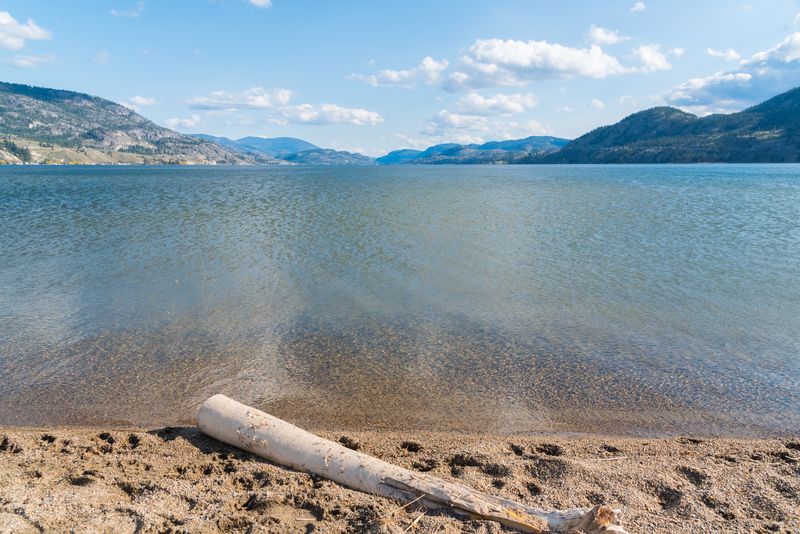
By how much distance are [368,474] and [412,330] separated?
785cm

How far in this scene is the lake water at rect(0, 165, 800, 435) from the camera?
32.1 ft

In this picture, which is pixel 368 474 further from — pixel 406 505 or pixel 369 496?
pixel 406 505

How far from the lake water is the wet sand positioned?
39.5 inches

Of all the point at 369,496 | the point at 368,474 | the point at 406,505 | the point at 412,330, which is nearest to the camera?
the point at 406,505

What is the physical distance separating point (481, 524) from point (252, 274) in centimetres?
1749

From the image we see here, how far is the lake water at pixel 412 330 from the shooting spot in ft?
32.1

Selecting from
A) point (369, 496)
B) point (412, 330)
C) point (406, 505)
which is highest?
point (406, 505)

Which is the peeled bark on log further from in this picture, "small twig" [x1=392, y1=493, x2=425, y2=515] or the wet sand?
the wet sand

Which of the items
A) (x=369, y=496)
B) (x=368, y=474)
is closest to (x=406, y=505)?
(x=369, y=496)

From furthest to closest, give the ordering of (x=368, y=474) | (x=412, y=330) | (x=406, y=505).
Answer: (x=412, y=330) → (x=368, y=474) → (x=406, y=505)

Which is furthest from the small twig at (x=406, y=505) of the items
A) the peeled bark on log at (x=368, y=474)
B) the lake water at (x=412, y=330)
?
the lake water at (x=412, y=330)

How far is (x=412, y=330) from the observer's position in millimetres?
14117

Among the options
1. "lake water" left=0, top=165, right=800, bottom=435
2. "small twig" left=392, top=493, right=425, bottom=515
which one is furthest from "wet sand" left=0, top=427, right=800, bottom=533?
"lake water" left=0, top=165, right=800, bottom=435

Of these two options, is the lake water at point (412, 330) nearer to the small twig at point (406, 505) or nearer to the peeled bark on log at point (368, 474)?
the peeled bark on log at point (368, 474)
